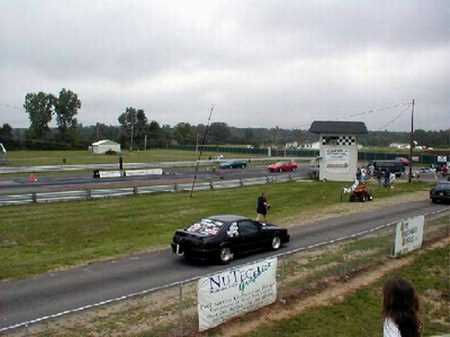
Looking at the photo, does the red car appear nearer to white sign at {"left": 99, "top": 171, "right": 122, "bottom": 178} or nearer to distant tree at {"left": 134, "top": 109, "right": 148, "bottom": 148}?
white sign at {"left": 99, "top": 171, "right": 122, "bottom": 178}

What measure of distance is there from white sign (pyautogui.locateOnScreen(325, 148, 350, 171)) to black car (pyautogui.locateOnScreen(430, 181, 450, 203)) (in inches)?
557

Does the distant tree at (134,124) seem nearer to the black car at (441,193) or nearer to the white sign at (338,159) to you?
the white sign at (338,159)

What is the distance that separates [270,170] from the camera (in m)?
62.2

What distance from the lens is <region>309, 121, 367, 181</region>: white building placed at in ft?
149

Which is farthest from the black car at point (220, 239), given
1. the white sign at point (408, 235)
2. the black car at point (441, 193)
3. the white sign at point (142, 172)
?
the white sign at point (142, 172)

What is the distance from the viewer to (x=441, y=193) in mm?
31266

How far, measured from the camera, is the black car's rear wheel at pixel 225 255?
1512 centimetres

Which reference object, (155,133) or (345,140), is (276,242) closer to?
(345,140)

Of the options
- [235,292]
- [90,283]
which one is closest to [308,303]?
[235,292]

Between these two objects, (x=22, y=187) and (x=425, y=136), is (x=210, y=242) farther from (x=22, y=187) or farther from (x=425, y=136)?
(x=425, y=136)

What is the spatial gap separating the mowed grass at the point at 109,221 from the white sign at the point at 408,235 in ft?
26.6

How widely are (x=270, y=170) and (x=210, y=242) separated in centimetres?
4787

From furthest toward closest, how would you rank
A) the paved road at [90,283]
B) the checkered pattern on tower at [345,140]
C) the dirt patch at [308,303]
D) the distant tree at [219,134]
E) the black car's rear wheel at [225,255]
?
1. the distant tree at [219,134]
2. the checkered pattern on tower at [345,140]
3. the black car's rear wheel at [225,255]
4. the paved road at [90,283]
5. the dirt patch at [308,303]

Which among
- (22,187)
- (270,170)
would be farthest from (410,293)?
(270,170)
